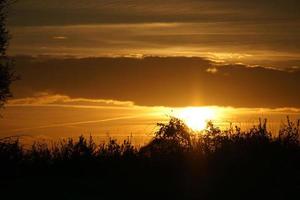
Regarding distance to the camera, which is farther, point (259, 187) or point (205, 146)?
point (205, 146)

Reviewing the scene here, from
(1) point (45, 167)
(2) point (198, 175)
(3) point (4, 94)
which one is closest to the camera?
(2) point (198, 175)

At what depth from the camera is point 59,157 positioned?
51.6 feet

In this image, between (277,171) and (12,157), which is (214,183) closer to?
(277,171)

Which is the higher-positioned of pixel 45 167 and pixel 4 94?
pixel 4 94

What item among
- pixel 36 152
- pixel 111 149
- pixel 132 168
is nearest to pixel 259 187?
pixel 132 168

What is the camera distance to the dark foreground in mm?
13289

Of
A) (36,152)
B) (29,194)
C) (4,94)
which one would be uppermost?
(4,94)

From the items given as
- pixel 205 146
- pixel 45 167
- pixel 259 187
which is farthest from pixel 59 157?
pixel 259 187

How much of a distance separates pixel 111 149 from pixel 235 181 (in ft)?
12.2

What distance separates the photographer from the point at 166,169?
14352mm

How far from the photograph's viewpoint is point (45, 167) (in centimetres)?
1530

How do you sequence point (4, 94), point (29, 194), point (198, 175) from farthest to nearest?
1. point (4, 94)
2. point (198, 175)
3. point (29, 194)

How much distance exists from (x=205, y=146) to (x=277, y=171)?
2436 millimetres

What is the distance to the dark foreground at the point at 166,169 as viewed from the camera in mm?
13289
